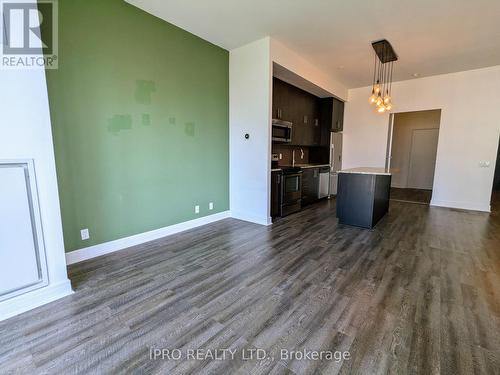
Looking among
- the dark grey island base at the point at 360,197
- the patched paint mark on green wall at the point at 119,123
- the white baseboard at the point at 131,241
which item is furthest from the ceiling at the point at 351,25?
the white baseboard at the point at 131,241

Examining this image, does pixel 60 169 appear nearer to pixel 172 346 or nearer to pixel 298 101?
pixel 172 346

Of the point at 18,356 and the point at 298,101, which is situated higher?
the point at 298,101

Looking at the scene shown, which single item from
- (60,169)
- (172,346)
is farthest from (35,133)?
(172,346)

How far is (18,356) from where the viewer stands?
4.87 feet

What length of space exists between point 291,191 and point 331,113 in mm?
2867

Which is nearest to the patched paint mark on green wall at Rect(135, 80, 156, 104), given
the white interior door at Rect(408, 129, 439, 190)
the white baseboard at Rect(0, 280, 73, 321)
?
the white baseboard at Rect(0, 280, 73, 321)

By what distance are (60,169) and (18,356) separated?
1.72 metres

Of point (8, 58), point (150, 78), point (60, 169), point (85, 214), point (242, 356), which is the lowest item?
point (242, 356)

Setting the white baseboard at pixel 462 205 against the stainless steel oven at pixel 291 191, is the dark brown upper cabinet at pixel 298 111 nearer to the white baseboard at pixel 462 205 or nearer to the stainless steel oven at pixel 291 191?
the stainless steel oven at pixel 291 191

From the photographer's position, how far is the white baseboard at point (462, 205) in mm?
5230

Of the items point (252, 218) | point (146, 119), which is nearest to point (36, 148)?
point (146, 119)

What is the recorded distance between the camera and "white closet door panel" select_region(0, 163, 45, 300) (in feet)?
5.97

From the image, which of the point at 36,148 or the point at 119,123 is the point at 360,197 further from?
the point at 36,148

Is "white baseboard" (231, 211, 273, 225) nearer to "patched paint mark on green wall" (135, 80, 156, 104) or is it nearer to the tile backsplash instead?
the tile backsplash
